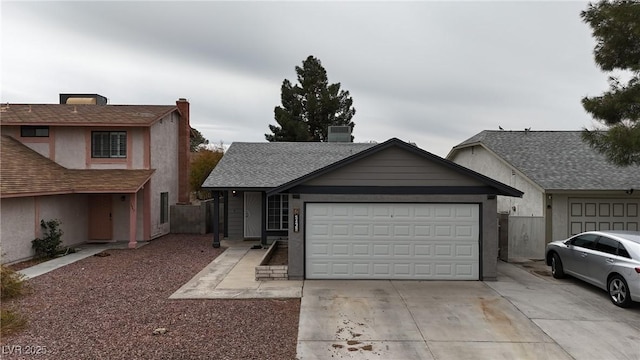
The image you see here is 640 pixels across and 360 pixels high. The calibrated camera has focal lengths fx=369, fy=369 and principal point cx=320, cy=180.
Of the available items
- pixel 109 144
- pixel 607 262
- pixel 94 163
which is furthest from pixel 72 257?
pixel 607 262

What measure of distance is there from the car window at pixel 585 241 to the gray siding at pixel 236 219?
12.9 metres

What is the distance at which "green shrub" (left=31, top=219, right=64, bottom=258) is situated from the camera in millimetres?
13422

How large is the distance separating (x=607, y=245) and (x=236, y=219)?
13.9 m

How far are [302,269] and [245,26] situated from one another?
28.2 feet

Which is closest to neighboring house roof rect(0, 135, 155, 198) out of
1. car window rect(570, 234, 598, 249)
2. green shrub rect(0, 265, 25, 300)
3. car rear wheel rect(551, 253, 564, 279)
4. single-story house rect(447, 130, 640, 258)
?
green shrub rect(0, 265, 25, 300)

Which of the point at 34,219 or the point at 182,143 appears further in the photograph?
the point at 182,143

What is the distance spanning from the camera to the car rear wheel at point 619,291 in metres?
7.99

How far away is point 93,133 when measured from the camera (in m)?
16.7

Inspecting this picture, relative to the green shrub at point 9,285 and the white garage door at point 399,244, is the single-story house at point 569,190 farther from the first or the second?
the green shrub at point 9,285

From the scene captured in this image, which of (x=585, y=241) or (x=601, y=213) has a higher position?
(x=601, y=213)

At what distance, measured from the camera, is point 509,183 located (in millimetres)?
15461

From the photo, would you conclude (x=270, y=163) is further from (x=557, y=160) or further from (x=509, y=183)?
(x=557, y=160)

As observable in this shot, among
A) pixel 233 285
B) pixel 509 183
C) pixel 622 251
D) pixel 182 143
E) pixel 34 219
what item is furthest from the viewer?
pixel 182 143

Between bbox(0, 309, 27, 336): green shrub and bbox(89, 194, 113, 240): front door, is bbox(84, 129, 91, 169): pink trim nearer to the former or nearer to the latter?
bbox(89, 194, 113, 240): front door
